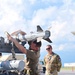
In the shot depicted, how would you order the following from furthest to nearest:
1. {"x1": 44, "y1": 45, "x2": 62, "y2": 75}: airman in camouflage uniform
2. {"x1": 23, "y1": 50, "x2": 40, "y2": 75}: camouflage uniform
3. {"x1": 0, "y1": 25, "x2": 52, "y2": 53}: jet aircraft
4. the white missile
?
{"x1": 0, "y1": 25, "x2": 52, "y2": 53}: jet aircraft
the white missile
{"x1": 44, "y1": 45, "x2": 62, "y2": 75}: airman in camouflage uniform
{"x1": 23, "y1": 50, "x2": 40, "y2": 75}: camouflage uniform

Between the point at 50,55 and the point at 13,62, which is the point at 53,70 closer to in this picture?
the point at 50,55

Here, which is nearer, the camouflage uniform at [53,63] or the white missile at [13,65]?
the camouflage uniform at [53,63]

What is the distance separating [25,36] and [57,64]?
551 centimetres

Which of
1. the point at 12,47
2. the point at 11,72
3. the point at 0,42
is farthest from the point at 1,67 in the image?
the point at 0,42

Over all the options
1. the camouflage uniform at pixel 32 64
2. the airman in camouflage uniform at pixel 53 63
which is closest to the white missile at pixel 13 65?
the airman in camouflage uniform at pixel 53 63

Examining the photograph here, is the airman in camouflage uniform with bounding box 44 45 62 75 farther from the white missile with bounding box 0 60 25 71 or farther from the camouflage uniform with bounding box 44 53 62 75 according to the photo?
the white missile with bounding box 0 60 25 71

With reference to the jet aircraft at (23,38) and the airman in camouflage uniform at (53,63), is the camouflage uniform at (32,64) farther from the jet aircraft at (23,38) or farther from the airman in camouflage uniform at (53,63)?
the jet aircraft at (23,38)

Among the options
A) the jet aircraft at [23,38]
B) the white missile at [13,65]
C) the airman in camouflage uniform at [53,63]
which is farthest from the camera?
the jet aircraft at [23,38]

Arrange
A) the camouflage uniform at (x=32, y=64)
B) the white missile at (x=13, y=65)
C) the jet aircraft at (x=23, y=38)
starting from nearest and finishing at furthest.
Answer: the camouflage uniform at (x=32, y=64) → the white missile at (x=13, y=65) → the jet aircraft at (x=23, y=38)

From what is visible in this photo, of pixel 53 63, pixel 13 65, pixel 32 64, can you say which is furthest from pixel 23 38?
pixel 32 64

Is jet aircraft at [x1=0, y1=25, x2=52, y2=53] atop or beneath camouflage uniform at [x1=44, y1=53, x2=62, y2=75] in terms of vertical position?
atop

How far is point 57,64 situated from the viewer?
9.25 meters

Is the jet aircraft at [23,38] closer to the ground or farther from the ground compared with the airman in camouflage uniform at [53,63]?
farther from the ground

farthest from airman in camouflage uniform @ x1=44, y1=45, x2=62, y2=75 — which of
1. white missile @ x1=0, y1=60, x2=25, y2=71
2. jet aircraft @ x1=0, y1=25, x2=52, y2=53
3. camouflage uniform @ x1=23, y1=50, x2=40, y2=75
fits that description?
jet aircraft @ x1=0, y1=25, x2=52, y2=53
